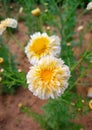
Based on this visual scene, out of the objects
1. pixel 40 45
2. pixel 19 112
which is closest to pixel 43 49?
pixel 40 45

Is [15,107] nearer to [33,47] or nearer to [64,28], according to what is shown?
[64,28]

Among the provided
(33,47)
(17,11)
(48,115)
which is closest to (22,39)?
(17,11)

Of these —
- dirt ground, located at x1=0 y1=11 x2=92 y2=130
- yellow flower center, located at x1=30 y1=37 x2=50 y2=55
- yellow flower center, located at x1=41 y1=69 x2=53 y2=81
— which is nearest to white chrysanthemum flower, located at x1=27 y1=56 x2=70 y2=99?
yellow flower center, located at x1=41 y1=69 x2=53 y2=81

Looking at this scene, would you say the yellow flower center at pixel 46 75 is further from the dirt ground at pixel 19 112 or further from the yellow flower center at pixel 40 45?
the dirt ground at pixel 19 112

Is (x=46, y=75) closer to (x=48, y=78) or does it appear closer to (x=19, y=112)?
(x=48, y=78)

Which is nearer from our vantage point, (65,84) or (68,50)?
(65,84)

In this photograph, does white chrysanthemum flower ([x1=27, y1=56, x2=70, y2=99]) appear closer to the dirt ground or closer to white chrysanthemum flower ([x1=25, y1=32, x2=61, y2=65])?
white chrysanthemum flower ([x1=25, y1=32, x2=61, y2=65])
